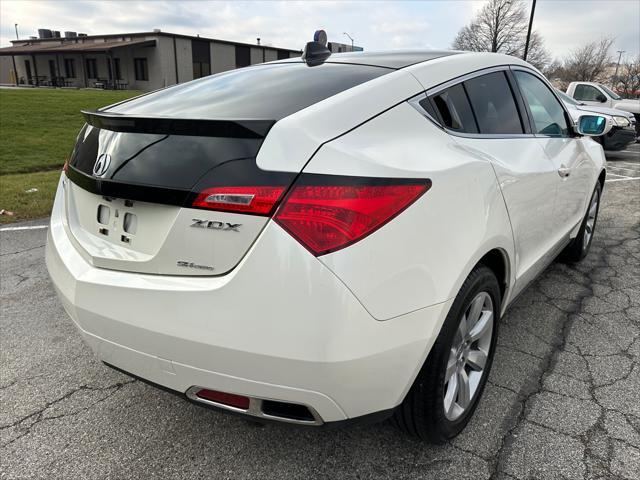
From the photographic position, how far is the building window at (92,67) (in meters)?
46.0

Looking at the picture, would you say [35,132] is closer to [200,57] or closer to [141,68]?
[141,68]

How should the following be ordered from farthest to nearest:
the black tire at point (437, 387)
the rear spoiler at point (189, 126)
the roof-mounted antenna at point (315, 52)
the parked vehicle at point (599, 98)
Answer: the parked vehicle at point (599, 98) < the roof-mounted antenna at point (315, 52) < the black tire at point (437, 387) < the rear spoiler at point (189, 126)

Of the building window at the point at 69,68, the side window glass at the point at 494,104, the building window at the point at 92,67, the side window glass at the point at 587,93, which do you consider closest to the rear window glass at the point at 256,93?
the side window glass at the point at 494,104

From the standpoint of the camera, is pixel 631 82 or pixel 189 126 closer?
pixel 189 126

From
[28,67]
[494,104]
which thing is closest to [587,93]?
[494,104]

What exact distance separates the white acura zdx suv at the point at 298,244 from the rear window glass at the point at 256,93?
18mm

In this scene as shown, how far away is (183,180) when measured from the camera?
1.63 meters

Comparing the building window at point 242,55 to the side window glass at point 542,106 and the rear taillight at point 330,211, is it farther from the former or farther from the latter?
the rear taillight at point 330,211

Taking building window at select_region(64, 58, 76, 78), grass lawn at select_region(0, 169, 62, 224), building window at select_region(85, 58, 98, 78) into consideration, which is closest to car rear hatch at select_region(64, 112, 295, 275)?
grass lawn at select_region(0, 169, 62, 224)

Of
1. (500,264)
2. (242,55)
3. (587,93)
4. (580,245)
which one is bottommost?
(580,245)

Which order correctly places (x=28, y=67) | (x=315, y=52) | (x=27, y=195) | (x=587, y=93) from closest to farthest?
(x=315, y=52) < (x=27, y=195) < (x=587, y=93) < (x=28, y=67)

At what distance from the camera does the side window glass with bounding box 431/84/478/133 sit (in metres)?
2.06

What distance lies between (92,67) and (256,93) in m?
51.0

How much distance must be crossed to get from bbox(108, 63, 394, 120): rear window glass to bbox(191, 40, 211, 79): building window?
45.0 meters
